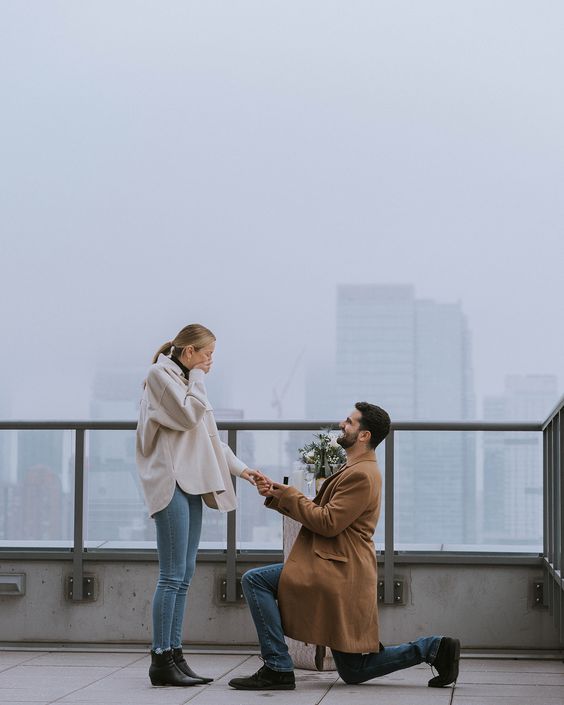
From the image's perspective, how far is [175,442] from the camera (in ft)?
16.7

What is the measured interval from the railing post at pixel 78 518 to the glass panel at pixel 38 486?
4cm

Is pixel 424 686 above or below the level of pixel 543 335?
below

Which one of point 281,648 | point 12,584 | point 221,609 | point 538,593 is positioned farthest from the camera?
point 12,584

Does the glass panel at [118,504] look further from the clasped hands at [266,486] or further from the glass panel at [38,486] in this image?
the clasped hands at [266,486]

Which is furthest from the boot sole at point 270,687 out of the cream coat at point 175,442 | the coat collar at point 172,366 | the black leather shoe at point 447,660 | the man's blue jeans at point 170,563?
the coat collar at point 172,366

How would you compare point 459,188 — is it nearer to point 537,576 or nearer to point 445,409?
point 445,409

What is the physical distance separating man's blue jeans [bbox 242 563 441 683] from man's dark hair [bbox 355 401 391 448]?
26.7 inches

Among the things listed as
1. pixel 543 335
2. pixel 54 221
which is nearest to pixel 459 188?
pixel 543 335

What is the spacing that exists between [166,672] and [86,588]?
1.63 meters

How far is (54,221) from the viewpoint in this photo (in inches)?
998

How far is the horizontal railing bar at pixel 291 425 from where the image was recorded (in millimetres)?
6559

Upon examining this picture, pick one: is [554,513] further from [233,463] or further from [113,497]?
[113,497]

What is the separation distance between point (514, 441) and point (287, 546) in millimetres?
1568

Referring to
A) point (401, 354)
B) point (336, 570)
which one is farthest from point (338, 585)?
point (401, 354)
